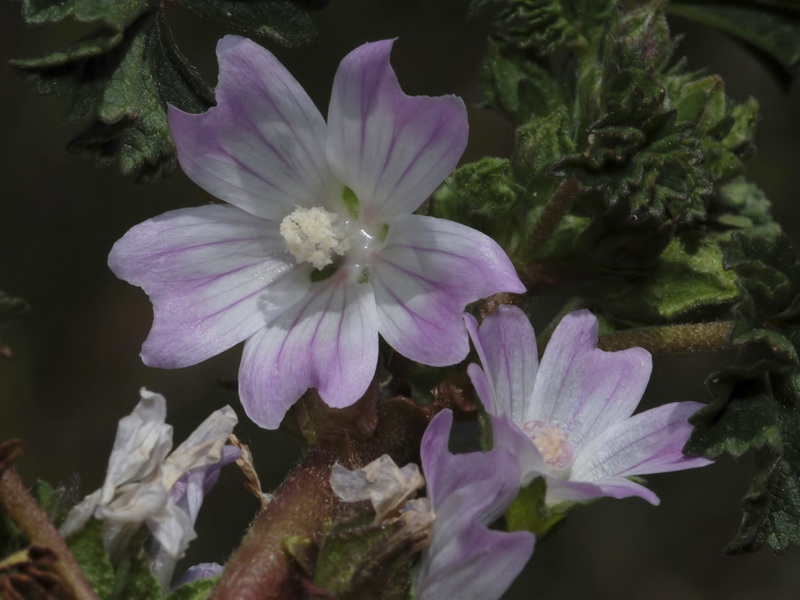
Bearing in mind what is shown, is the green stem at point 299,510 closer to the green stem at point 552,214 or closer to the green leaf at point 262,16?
the green stem at point 552,214

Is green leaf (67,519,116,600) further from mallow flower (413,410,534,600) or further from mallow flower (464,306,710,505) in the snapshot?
mallow flower (464,306,710,505)

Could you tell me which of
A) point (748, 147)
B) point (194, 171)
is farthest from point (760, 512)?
point (194, 171)

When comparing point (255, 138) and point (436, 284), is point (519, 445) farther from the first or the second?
point (255, 138)

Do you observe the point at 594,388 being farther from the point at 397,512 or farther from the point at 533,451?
the point at 397,512

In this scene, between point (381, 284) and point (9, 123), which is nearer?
point (381, 284)

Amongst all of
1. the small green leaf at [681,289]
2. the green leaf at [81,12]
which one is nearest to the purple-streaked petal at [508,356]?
the small green leaf at [681,289]

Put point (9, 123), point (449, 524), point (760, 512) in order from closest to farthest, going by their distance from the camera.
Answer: point (449, 524) < point (760, 512) < point (9, 123)

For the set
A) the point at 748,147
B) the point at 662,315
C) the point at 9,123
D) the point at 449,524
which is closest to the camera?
the point at 449,524
